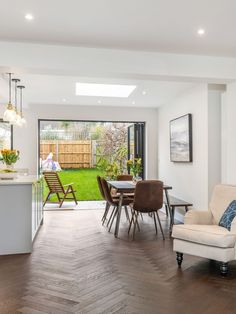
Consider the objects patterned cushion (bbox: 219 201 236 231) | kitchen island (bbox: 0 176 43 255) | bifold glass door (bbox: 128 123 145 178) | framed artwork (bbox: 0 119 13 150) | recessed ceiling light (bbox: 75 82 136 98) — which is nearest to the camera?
patterned cushion (bbox: 219 201 236 231)

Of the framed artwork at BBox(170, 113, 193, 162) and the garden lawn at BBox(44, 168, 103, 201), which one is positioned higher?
the framed artwork at BBox(170, 113, 193, 162)

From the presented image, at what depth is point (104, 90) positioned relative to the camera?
6.12 metres

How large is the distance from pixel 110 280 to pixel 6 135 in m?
5.49

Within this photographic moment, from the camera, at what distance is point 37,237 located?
184 inches

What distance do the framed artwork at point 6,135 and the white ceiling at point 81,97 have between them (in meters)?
0.68

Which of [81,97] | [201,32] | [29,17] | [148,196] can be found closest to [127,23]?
[201,32]

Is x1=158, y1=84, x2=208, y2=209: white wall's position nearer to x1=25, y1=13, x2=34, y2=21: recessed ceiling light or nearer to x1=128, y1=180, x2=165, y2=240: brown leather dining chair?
x1=128, y1=180, x2=165, y2=240: brown leather dining chair

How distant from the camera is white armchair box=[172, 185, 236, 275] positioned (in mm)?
3111

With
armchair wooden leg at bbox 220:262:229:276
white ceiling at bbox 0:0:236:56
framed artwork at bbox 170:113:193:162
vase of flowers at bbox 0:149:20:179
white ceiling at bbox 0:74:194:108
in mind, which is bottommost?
armchair wooden leg at bbox 220:262:229:276

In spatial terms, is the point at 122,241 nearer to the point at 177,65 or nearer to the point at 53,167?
the point at 177,65

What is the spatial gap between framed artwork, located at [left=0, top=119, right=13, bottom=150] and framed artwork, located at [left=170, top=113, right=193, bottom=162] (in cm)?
407

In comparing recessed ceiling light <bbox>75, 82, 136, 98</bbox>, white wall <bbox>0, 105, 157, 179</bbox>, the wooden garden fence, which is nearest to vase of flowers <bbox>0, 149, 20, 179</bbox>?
recessed ceiling light <bbox>75, 82, 136, 98</bbox>

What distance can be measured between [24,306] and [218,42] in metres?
3.55

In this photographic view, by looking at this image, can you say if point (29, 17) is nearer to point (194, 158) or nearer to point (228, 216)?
point (228, 216)
